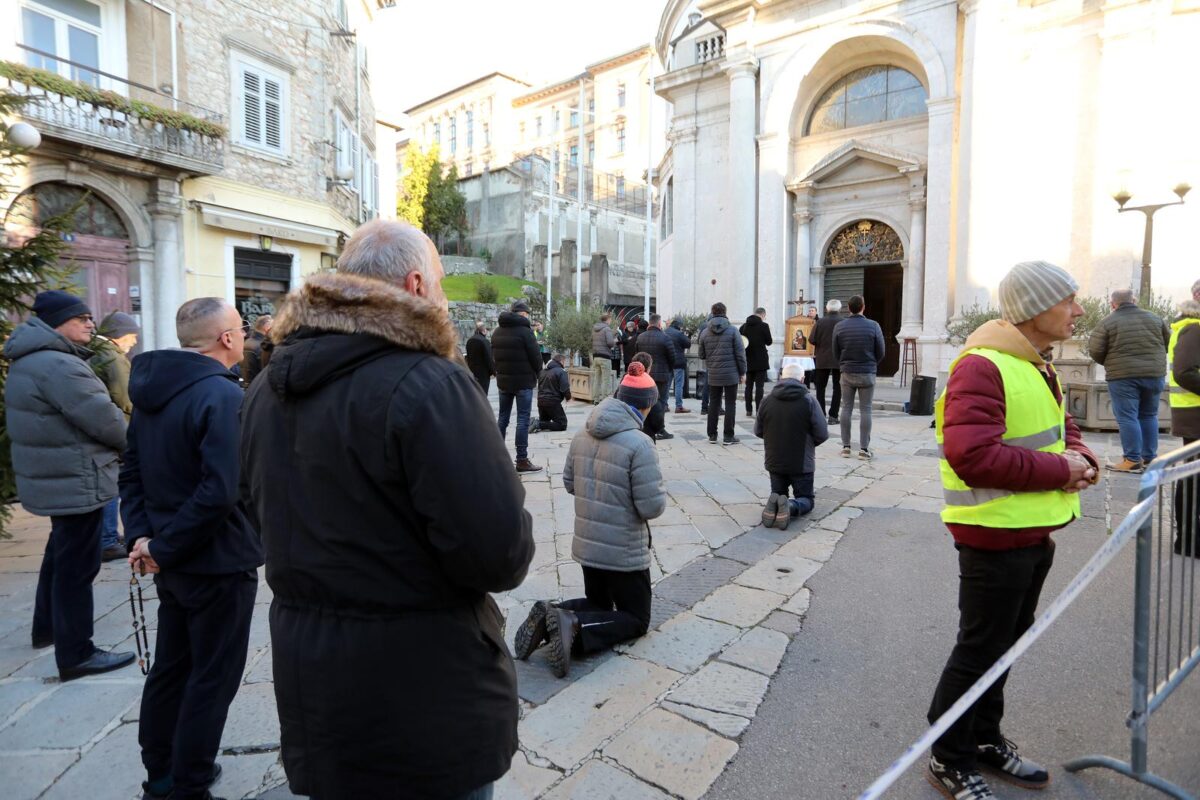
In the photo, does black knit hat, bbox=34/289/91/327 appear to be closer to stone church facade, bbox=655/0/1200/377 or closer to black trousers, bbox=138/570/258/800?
black trousers, bbox=138/570/258/800

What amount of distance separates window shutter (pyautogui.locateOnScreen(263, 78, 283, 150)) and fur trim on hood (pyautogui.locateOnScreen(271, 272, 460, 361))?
1565cm

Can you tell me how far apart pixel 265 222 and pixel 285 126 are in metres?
2.29

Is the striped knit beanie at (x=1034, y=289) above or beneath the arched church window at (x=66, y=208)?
beneath

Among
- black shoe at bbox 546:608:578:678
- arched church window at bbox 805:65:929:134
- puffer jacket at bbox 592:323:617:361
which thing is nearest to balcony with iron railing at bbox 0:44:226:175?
puffer jacket at bbox 592:323:617:361

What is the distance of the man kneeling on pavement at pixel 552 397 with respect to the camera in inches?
412

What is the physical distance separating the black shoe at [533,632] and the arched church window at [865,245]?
55.5ft

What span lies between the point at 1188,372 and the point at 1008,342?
3932 mm

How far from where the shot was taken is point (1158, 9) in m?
12.6

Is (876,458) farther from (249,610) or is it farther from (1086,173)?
(1086,173)

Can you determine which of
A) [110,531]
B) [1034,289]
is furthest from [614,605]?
[110,531]

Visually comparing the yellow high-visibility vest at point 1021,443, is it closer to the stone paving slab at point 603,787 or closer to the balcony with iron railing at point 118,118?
the stone paving slab at point 603,787

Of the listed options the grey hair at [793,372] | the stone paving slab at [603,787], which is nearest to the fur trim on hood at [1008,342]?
the stone paving slab at [603,787]

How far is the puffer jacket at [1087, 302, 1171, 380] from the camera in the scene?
6707mm

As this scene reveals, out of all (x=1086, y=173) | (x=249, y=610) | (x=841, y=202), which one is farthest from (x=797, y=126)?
(x=249, y=610)
